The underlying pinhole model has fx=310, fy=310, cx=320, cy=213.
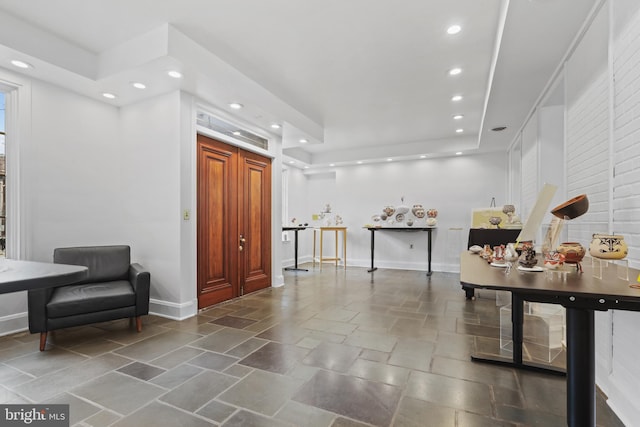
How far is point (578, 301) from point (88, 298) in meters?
3.48

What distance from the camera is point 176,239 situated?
135 inches

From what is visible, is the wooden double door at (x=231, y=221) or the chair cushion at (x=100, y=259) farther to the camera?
the wooden double door at (x=231, y=221)

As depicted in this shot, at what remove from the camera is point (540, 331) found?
2.79 m

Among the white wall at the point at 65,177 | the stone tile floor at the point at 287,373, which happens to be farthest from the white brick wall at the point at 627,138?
the white wall at the point at 65,177

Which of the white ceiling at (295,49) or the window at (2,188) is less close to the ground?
the white ceiling at (295,49)

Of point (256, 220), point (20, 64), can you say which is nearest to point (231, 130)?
point (256, 220)

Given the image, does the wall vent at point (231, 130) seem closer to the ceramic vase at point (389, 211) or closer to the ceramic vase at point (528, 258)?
the ceramic vase at point (389, 211)

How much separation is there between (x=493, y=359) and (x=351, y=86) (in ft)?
10.7

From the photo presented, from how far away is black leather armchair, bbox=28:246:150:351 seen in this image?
8.50ft

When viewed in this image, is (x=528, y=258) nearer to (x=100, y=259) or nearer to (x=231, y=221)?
(x=231, y=221)

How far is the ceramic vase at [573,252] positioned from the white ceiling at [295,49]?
5.27 feet

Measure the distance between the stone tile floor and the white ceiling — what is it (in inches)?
99.2

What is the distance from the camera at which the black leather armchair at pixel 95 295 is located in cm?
259

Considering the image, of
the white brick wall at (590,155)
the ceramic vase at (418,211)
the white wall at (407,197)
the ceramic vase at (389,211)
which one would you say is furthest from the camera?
the ceramic vase at (389,211)
